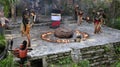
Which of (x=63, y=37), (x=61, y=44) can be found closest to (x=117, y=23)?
(x=63, y=37)

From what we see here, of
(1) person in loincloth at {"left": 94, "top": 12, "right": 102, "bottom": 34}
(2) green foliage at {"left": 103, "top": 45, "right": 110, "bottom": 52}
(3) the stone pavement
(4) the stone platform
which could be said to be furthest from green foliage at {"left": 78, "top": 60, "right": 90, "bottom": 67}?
(1) person in loincloth at {"left": 94, "top": 12, "right": 102, "bottom": 34}

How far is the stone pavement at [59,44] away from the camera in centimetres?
1171

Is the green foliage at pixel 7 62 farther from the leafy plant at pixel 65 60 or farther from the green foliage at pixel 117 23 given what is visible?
the green foliage at pixel 117 23

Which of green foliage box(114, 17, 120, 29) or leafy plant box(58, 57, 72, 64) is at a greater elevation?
green foliage box(114, 17, 120, 29)

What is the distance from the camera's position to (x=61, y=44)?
12.7 m

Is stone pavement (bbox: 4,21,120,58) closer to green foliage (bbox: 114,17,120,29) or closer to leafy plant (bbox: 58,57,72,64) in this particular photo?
leafy plant (bbox: 58,57,72,64)

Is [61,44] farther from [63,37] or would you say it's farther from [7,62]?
[7,62]

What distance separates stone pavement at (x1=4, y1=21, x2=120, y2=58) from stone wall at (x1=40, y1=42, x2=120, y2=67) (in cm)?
25

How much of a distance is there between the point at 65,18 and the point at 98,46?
6234 mm

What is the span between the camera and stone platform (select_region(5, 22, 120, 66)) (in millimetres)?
11555

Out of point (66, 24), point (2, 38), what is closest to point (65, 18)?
point (66, 24)

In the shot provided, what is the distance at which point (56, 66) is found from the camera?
10938 millimetres

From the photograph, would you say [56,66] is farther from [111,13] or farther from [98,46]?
[111,13]

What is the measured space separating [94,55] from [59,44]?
1895mm
